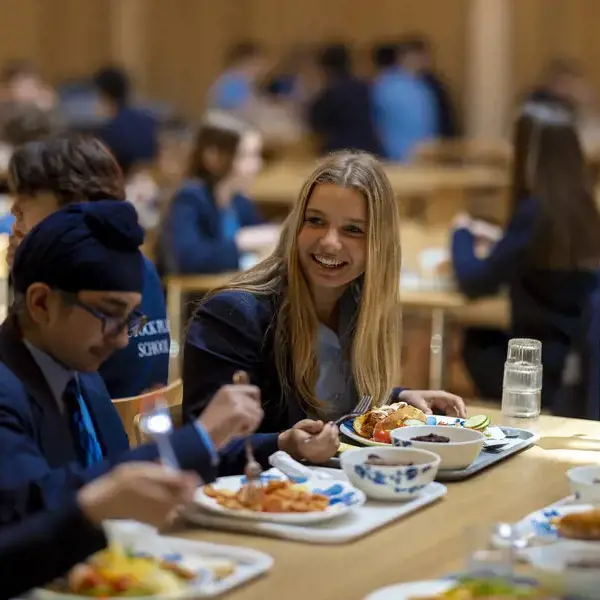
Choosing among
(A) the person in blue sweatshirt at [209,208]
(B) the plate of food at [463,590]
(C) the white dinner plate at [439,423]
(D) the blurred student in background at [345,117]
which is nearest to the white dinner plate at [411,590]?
(B) the plate of food at [463,590]

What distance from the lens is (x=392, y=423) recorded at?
2486mm

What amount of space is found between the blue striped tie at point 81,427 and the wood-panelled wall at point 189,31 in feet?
34.4

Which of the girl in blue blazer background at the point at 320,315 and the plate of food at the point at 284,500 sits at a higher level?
the girl in blue blazer background at the point at 320,315

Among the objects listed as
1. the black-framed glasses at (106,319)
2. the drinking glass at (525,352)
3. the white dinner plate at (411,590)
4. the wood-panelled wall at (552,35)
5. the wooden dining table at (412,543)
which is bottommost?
the wooden dining table at (412,543)

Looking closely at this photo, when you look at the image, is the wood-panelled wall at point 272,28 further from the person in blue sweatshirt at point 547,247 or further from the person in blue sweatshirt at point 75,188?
the person in blue sweatshirt at point 75,188

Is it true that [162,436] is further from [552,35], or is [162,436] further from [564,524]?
[552,35]

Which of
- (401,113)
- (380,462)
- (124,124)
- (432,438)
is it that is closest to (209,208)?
(432,438)

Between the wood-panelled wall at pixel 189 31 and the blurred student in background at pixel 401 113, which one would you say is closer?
the blurred student in background at pixel 401 113

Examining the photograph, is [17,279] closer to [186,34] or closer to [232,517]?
[232,517]

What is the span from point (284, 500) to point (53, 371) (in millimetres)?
415

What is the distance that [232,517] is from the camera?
197 cm

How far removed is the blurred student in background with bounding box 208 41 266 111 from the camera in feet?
37.9

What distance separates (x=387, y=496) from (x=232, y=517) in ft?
0.93

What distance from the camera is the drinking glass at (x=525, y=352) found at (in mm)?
2830
